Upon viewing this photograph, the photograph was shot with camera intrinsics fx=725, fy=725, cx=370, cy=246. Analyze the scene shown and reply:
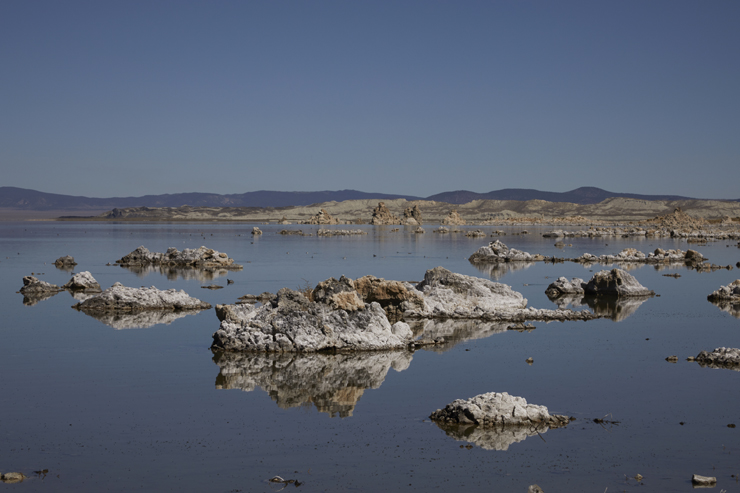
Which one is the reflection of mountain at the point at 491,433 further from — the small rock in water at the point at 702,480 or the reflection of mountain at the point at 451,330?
the reflection of mountain at the point at 451,330

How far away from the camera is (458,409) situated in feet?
41.5

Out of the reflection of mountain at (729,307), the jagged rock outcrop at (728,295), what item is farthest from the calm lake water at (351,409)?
the jagged rock outcrop at (728,295)

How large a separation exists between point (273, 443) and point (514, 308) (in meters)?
14.7

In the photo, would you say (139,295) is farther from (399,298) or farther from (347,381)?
(347,381)

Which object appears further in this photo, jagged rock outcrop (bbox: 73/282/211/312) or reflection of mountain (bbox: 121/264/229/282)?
reflection of mountain (bbox: 121/264/229/282)

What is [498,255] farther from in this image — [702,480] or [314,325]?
[702,480]

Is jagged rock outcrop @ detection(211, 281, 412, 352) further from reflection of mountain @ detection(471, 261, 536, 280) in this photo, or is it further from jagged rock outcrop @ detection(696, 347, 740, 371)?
reflection of mountain @ detection(471, 261, 536, 280)

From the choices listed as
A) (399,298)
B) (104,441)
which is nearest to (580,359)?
(399,298)

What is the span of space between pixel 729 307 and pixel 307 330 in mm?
18190

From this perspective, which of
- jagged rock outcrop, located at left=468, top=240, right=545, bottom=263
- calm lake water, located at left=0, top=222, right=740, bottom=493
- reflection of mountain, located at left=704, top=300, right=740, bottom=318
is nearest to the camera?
calm lake water, located at left=0, top=222, right=740, bottom=493

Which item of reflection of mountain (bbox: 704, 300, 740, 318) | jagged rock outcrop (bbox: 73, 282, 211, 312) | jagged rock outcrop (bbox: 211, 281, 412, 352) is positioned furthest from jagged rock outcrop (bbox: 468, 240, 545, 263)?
jagged rock outcrop (bbox: 211, 281, 412, 352)

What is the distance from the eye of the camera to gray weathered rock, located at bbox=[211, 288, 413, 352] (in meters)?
18.4

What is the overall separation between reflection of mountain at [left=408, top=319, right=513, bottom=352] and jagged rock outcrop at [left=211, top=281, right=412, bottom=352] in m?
1.25

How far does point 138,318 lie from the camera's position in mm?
23500
